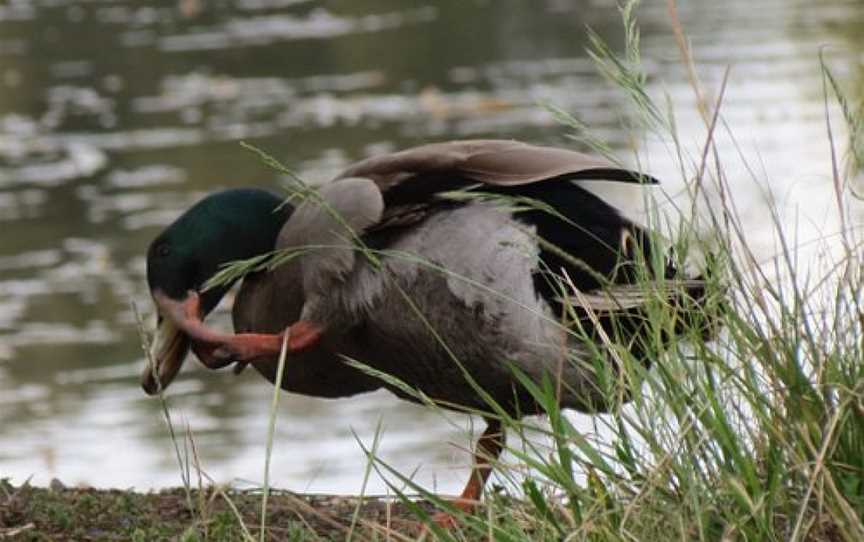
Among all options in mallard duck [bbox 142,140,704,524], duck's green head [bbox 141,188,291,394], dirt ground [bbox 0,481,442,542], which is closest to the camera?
dirt ground [bbox 0,481,442,542]

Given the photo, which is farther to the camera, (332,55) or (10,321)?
(332,55)

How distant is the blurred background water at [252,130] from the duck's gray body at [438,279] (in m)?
0.35

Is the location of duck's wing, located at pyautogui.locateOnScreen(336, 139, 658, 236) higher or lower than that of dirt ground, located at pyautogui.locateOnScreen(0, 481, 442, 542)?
higher

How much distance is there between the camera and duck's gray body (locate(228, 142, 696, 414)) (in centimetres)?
429

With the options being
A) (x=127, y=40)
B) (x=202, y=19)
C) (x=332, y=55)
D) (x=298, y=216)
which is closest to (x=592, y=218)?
(x=298, y=216)

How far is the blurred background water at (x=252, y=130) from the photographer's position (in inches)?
289

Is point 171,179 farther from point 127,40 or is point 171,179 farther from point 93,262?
point 127,40

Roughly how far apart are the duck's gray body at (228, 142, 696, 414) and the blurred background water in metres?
0.35

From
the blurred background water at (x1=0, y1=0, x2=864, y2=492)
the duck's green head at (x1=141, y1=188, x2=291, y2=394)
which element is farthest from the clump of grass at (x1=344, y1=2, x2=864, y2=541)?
the duck's green head at (x1=141, y1=188, x2=291, y2=394)

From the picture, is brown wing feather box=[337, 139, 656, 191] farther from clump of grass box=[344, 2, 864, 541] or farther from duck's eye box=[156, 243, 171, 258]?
clump of grass box=[344, 2, 864, 541]

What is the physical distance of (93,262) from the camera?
9.94 metres

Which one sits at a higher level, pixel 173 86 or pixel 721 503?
pixel 721 503

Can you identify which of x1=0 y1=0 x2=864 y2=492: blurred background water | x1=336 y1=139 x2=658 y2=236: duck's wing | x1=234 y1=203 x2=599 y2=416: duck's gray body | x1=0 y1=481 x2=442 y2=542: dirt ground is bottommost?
x1=0 y1=0 x2=864 y2=492: blurred background water

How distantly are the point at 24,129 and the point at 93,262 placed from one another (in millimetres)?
3853
